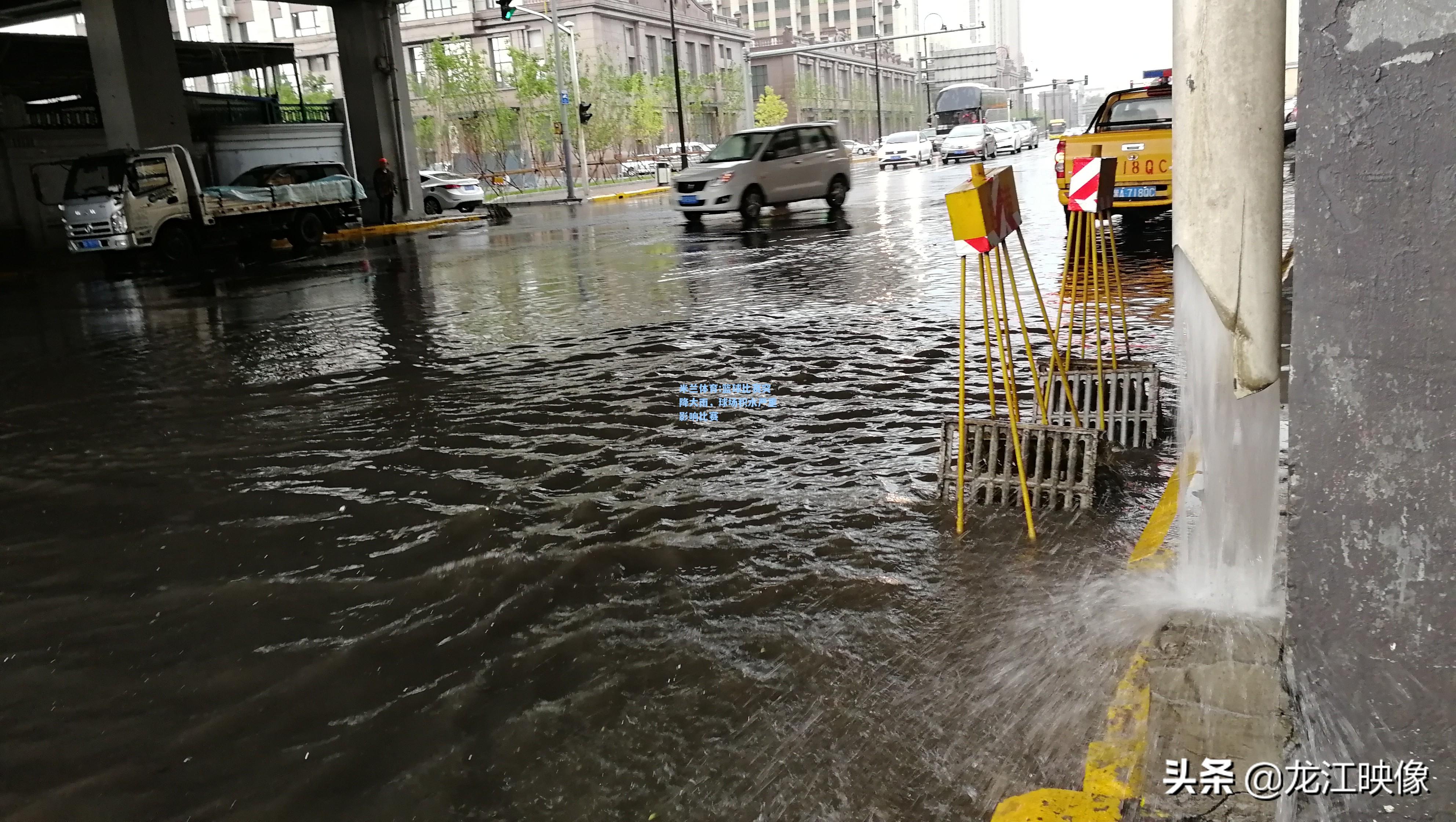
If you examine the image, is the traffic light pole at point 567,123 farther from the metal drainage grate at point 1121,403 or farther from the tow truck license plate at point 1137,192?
the metal drainage grate at point 1121,403

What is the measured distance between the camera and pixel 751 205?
21.7 meters

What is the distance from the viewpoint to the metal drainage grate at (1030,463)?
4574mm

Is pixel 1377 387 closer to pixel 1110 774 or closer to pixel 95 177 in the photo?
pixel 1110 774

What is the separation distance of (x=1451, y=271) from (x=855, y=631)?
86.8 inches

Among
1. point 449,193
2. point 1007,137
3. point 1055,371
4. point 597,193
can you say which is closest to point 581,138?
point 449,193

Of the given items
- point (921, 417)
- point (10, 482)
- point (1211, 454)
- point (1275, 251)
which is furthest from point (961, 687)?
point (10, 482)

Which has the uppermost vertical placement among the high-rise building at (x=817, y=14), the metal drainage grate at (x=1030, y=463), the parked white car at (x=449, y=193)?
the high-rise building at (x=817, y=14)

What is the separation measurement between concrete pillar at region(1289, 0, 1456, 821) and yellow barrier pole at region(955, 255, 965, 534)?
2150 mm

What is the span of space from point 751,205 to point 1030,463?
17.4m

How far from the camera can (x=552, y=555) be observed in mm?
4492

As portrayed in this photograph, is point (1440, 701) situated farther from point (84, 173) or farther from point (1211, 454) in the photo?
point (84, 173)

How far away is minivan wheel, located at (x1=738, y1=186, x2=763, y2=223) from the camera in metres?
21.5

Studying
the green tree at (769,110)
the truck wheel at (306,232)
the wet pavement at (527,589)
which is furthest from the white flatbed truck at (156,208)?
the green tree at (769,110)

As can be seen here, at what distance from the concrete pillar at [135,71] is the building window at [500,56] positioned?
1696 inches
